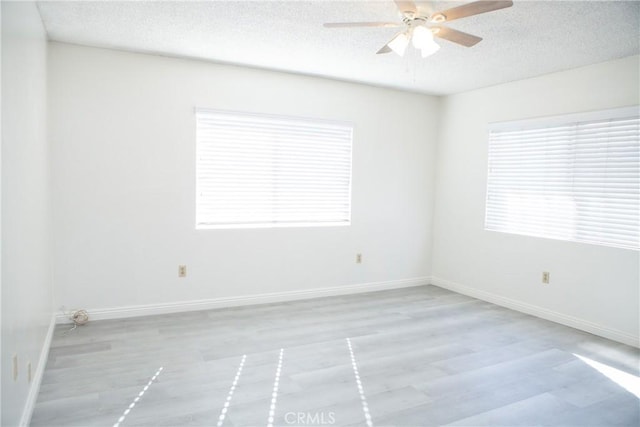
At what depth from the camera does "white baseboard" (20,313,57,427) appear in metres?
2.12

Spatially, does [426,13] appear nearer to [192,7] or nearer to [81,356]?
[192,7]

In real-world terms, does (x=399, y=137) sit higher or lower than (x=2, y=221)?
higher

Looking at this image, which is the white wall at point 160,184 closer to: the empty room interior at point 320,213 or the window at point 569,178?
the empty room interior at point 320,213

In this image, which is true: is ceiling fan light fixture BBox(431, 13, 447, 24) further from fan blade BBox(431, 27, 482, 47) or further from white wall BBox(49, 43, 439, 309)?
white wall BBox(49, 43, 439, 309)

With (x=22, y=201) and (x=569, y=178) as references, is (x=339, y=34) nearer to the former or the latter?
(x=22, y=201)

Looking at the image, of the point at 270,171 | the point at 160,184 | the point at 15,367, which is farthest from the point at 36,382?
the point at 270,171

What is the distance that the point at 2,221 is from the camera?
1.69m

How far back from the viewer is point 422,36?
98.0 inches

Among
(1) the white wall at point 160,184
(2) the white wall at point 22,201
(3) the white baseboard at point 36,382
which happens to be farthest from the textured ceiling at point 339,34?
(3) the white baseboard at point 36,382

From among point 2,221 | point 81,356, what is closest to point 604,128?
point 2,221

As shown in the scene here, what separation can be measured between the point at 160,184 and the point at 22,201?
5.74 ft

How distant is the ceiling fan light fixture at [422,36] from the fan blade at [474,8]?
0.30 ft

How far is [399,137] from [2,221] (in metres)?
4.21

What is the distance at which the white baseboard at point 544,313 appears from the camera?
3.58 meters
